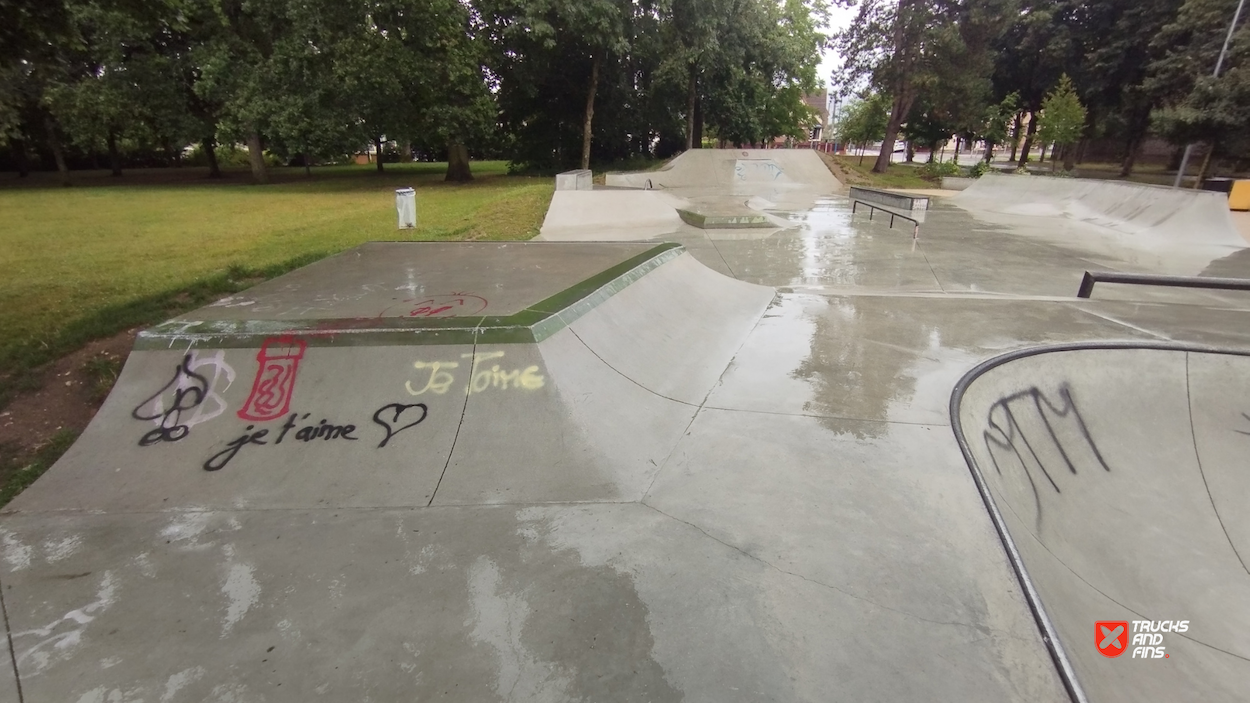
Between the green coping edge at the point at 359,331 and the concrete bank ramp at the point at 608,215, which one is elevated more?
the green coping edge at the point at 359,331

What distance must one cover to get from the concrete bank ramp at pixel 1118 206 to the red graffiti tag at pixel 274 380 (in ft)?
52.3

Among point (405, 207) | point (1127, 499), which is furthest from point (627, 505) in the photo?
point (405, 207)

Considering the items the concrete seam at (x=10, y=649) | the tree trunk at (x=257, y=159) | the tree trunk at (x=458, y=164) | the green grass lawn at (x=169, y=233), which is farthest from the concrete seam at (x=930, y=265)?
the tree trunk at (x=257, y=159)

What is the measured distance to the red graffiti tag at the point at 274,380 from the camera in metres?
3.92

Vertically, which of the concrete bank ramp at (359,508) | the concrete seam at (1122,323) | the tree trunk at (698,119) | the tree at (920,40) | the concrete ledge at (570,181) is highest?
the tree at (920,40)

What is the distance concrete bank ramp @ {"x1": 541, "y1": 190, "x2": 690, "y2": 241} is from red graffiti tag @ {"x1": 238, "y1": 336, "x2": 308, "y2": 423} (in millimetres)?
9185

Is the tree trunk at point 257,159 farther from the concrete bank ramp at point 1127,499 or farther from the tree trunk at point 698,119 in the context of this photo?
the concrete bank ramp at point 1127,499

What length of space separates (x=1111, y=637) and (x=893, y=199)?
14223mm

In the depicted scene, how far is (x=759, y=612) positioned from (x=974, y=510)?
157 cm

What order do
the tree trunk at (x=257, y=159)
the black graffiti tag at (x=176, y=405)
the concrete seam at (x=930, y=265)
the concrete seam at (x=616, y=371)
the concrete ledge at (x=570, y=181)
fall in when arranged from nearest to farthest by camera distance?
the black graffiti tag at (x=176, y=405) → the concrete seam at (x=616, y=371) → the concrete seam at (x=930, y=265) → the concrete ledge at (x=570, y=181) → the tree trunk at (x=257, y=159)

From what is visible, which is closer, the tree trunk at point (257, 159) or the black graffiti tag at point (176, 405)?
the black graffiti tag at point (176, 405)

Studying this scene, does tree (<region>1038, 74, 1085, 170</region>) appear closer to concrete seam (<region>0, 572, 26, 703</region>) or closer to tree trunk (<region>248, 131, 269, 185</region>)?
concrete seam (<region>0, 572, 26, 703</region>)

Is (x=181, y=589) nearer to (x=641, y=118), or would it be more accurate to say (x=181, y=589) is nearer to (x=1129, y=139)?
(x=641, y=118)

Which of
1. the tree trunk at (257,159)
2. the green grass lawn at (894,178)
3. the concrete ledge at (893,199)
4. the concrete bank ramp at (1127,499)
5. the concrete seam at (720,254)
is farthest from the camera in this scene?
the green grass lawn at (894,178)
